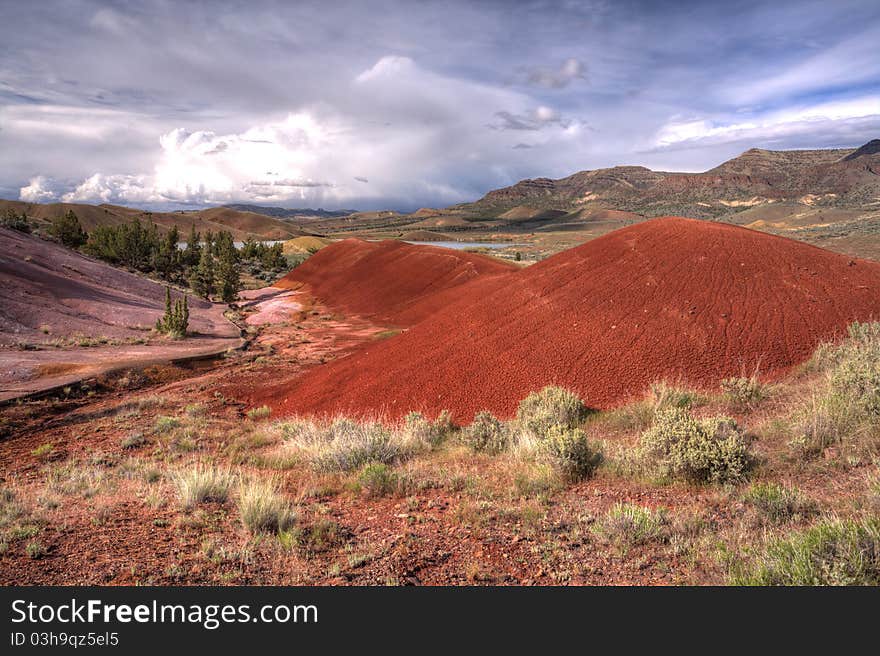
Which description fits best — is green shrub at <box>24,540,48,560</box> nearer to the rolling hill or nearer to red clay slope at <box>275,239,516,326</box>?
red clay slope at <box>275,239,516,326</box>

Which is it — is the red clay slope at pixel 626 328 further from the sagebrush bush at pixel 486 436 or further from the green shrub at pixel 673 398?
the sagebrush bush at pixel 486 436

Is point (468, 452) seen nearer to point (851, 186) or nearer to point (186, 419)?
point (186, 419)

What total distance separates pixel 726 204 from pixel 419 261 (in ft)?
472

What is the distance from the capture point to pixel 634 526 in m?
3.97

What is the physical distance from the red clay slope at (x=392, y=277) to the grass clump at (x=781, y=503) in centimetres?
2335

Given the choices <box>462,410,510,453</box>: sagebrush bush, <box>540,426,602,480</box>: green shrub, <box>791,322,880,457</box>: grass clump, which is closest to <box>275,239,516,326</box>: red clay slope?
<box>462,410,510,453</box>: sagebrush bush

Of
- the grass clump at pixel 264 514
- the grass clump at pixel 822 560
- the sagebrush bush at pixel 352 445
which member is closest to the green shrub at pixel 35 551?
the grass clump at pixel 264 514

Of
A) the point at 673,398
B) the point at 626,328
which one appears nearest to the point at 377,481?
the point at 673,398

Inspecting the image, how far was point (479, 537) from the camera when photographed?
421cm

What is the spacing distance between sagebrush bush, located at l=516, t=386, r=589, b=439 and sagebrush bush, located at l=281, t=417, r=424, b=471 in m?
1.81

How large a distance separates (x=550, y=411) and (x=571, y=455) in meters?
2.43

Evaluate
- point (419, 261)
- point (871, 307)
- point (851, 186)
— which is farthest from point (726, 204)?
point (871, 307)

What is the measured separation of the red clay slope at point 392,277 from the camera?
32.2m

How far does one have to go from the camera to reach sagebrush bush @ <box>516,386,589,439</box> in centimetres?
765
